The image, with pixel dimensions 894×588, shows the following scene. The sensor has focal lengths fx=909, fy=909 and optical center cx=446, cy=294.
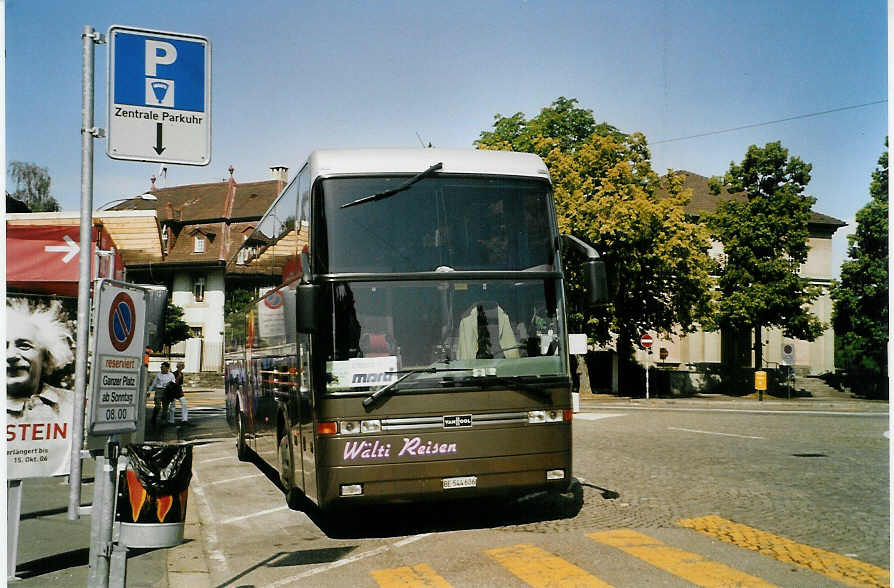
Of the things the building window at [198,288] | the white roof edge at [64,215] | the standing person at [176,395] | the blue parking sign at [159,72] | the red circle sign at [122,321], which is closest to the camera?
the red circle sign at [122,321]

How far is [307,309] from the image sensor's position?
8109mm

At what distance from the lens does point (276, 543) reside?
854 centimetres

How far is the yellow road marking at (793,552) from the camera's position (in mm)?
6552

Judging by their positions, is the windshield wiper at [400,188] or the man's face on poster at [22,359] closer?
the man's face on poster at [22,359]

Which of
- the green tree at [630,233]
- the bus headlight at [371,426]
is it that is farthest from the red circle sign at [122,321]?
the green tree at [630,233]

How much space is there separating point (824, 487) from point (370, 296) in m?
6.25

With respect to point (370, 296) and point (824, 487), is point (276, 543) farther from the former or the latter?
point (824, 487)

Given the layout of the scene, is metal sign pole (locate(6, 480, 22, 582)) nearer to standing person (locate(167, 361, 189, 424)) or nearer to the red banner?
the red banner

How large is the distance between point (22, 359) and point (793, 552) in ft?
21.5

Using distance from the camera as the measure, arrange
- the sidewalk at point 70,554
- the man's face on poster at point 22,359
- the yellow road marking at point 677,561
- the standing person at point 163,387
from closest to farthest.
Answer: the yellow road marking at point 677,561 < the sidewalk at point 70,554 < the man's face on poster at point 22,359 < the standing person at point 163,387

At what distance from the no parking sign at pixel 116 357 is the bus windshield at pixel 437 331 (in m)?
2.44

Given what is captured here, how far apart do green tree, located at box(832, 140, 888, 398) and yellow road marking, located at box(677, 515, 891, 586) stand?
1427 inches

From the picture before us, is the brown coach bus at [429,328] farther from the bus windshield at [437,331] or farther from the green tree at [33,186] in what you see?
the green tree at [33,186]

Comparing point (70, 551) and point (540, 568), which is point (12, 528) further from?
point (540, 568)
